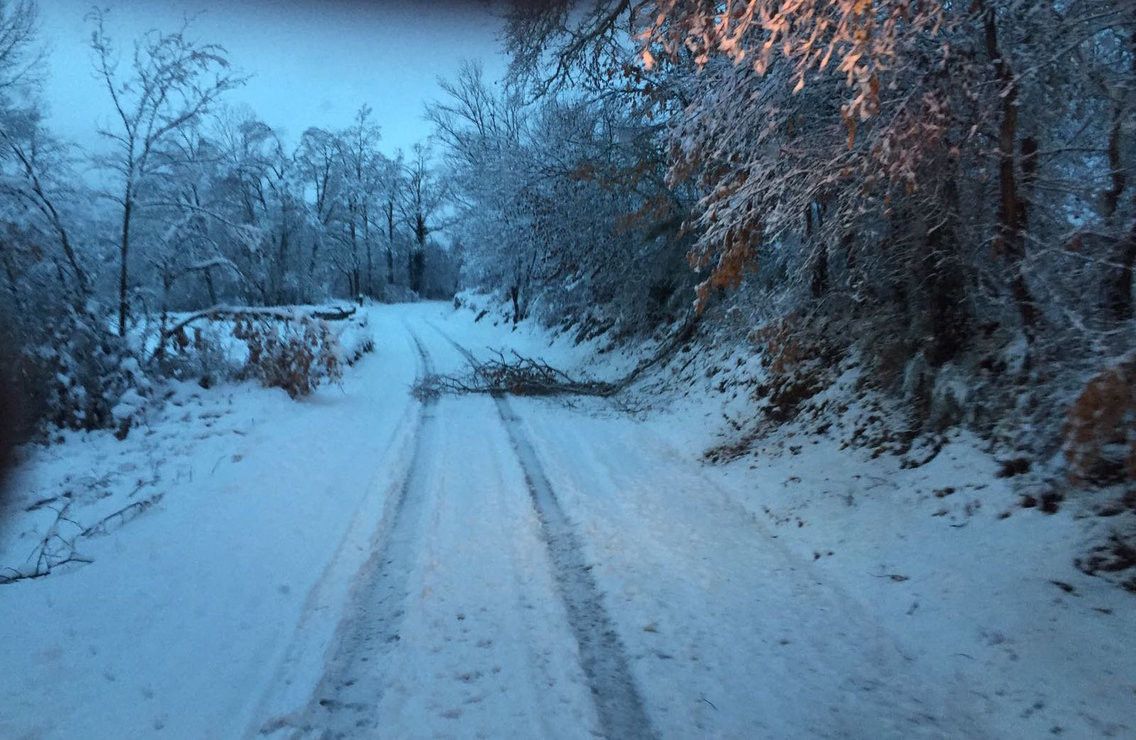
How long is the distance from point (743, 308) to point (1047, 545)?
5.60m

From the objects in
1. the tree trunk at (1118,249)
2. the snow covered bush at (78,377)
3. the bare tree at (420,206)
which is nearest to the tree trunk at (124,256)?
the snow covered bush at (78,377)

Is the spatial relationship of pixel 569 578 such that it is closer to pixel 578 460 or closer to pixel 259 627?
pixel 259 627

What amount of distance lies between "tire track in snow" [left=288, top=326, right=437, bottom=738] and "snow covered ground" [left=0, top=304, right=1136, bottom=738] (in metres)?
0.02

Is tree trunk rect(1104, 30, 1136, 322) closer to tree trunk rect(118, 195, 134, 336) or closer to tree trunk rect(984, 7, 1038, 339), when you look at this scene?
tree trunk rect(984, 7, 1038, 339)

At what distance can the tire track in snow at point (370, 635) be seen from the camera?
132 inches

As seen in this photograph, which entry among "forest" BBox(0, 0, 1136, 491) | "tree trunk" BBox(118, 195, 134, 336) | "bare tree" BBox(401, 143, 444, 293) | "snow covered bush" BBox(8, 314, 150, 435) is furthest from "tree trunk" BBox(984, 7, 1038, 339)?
"bare tree" BBox(401, 143, 444, 293)

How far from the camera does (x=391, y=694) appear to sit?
140 inches

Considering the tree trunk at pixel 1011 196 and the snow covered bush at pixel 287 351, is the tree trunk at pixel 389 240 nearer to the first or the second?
the snow covered bush at pixel 287 351

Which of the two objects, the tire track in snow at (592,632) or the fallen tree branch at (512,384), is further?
the fallen tree branch at (512,384)

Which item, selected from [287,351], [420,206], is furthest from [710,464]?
[420,206]

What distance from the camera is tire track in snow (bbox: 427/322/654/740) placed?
3.33 metres

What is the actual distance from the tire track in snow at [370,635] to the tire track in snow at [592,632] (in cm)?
116

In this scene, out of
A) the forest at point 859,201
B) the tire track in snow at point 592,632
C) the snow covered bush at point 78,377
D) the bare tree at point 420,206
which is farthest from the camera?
the bare tree at point 420,206

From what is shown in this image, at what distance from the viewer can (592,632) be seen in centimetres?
419
